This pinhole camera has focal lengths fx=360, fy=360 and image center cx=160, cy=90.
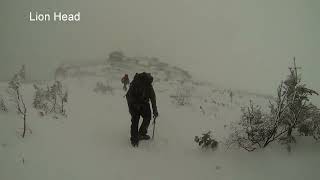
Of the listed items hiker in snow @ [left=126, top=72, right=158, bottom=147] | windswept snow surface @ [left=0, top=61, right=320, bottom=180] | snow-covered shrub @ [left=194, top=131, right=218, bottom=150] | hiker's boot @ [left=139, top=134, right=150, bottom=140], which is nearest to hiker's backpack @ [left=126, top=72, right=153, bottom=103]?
hiker in snow @ [left=126, top=72, right=158, bottom=147]

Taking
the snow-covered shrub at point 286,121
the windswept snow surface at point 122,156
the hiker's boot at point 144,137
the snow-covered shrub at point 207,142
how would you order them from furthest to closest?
the hiker's boot at point 144,137 → the snow-covered shrub at point 207,142 → the snow-covered shrub at point 286,121 → the windswept snow surface at point 122,156

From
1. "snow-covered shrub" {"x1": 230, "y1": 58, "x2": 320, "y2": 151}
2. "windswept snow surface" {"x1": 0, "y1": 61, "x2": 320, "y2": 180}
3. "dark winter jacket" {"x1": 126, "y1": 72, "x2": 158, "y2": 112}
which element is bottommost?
"windswept snow surface" {"x1": 0, "y1": 61, "x2": 320, "y2": 180}

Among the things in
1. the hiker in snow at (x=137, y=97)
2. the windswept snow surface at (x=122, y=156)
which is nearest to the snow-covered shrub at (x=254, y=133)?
the windswept snow surface at (x=122, y=156)

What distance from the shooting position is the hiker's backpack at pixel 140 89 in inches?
238

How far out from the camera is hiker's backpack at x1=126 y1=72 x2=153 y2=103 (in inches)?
238

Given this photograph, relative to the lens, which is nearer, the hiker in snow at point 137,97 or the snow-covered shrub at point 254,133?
the snow-covered shrub at point 254,133

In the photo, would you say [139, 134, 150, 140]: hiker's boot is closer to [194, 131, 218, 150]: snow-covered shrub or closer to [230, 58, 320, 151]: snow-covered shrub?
[194, 131, 218, 150]: snow-covered shrub

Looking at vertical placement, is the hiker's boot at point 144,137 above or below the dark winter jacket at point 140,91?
below

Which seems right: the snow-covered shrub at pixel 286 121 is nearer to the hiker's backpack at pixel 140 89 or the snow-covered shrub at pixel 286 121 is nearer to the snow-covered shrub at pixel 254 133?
the snow-covered shrub at pixel 254 133

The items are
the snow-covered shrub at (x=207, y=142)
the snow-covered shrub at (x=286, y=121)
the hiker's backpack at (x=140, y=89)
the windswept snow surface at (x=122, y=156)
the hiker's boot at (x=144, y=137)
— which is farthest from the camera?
the hiker's boot at (x=144, y=137)

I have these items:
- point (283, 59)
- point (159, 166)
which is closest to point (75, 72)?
point (159, 166)

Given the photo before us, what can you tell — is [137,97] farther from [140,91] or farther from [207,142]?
[207,142]

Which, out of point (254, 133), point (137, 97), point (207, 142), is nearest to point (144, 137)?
point (137, 97)

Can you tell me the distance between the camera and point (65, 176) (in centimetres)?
482
